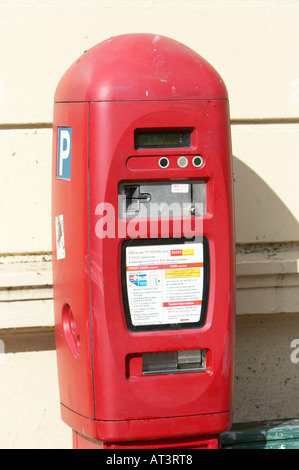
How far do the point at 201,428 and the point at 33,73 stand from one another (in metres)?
1.71

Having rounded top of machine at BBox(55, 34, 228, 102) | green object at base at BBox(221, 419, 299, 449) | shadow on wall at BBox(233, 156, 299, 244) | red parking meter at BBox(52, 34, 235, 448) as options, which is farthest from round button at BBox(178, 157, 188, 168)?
green object at base at BBox(221, 419, 299, 449)

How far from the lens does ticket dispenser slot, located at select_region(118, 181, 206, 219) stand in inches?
121

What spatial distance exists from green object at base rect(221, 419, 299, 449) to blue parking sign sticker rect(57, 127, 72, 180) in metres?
1.45

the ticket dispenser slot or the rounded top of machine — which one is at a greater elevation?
the rounded top of machine

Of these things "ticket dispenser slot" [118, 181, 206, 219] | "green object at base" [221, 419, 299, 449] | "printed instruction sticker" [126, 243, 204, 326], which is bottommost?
"green object at base" [221, 419, 299, 449]

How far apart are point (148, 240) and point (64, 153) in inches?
17.9

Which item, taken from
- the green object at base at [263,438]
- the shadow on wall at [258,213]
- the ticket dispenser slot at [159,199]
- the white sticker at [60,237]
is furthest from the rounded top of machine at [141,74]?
the green object at base at [263,438]

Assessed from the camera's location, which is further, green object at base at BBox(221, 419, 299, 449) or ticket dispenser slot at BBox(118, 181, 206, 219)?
green object at base at BBox(221, 419, 299, 449)

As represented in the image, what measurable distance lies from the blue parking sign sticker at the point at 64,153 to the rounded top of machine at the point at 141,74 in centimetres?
12

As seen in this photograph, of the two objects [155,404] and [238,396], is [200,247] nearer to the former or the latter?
[155,404]

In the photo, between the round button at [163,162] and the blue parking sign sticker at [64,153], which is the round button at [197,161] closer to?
the round button at [163,162]

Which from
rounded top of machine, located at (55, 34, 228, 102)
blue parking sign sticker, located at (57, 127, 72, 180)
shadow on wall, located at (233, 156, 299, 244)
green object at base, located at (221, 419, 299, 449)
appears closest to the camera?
rounded top of machine, located at (55, 34, 228, 102)

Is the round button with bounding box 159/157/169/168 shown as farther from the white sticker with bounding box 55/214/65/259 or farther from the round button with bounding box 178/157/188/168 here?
the white sticker with bounding box 55/214/65/259

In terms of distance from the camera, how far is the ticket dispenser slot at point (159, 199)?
3062mm
